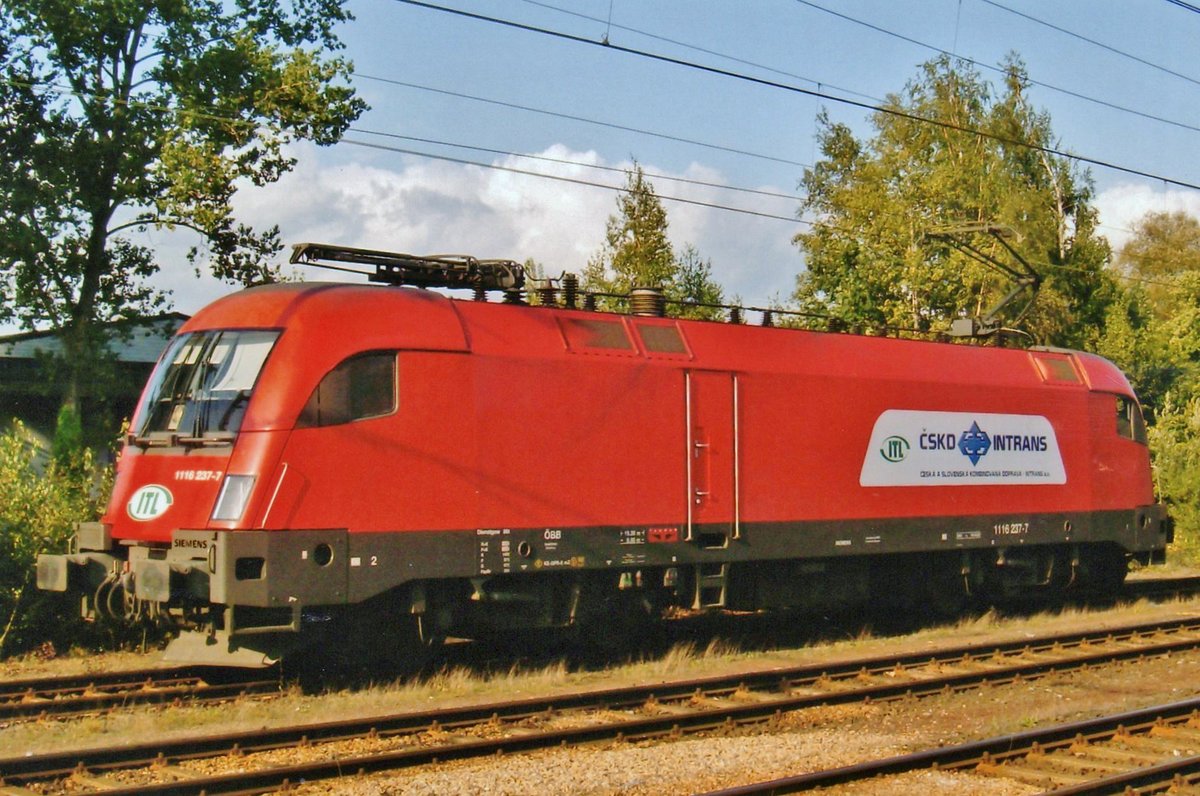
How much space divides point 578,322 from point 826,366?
3.50 m

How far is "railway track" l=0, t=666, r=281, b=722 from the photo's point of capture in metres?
Answer: 11.0

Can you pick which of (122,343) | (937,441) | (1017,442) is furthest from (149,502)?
(122,343)

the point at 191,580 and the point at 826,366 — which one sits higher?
the point at 826,366

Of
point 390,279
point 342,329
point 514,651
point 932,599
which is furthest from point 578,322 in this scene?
point 932,599

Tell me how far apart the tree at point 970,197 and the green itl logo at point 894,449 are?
1581 centimetres

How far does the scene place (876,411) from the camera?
16.0 m

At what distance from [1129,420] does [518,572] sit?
37.2ft

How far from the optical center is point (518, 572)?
493 inches

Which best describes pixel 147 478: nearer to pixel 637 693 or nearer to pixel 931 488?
pixel 637 693

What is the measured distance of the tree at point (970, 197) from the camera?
3475 cm

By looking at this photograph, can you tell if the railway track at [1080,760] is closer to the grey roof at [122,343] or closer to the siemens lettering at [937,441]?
the siemens lettering at [937,441]

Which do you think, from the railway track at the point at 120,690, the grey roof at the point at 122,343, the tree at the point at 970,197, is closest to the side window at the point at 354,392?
the railway track at the point at 120,690

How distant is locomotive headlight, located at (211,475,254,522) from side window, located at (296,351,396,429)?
0.67m

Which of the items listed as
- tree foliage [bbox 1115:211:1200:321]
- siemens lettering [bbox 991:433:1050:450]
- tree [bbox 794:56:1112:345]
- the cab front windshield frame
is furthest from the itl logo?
tree foliage [bbox 1115:211:1200:321]
